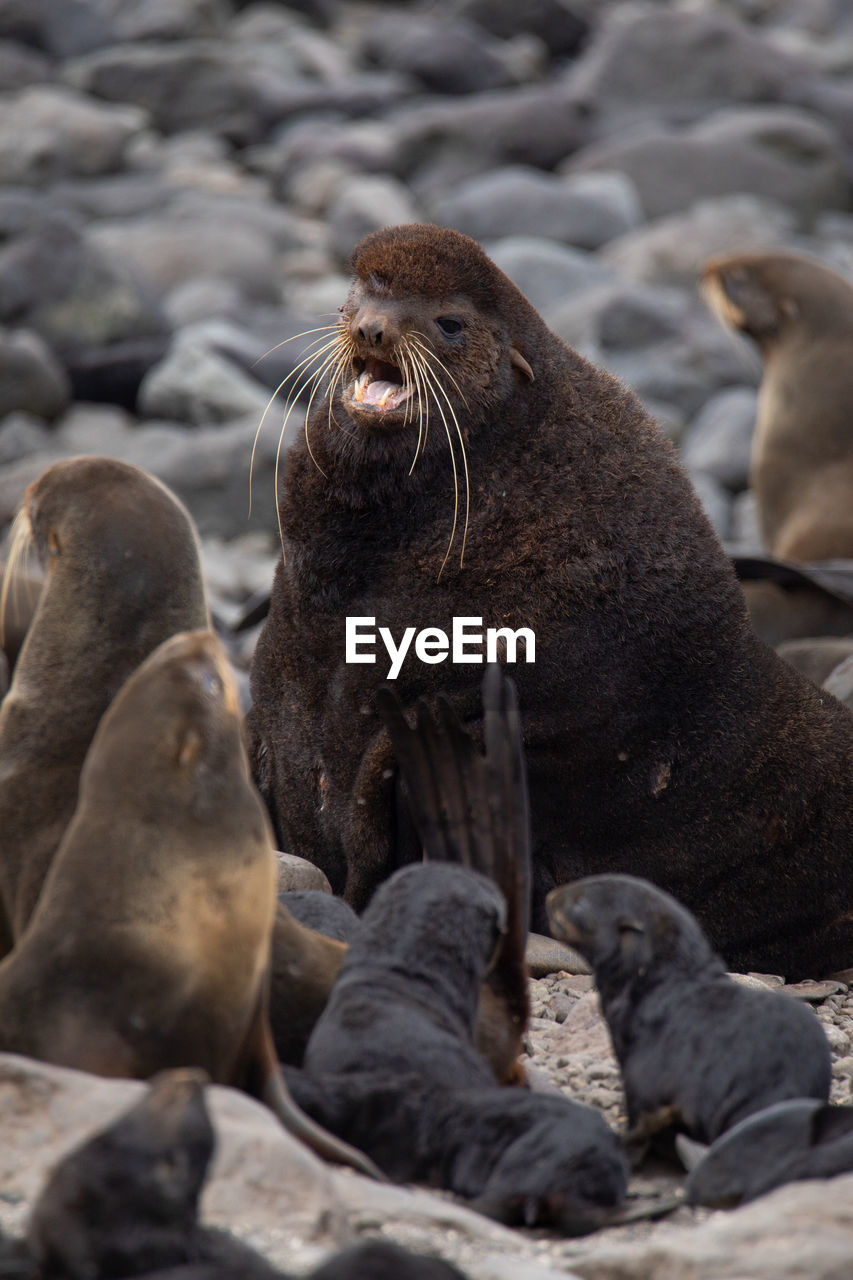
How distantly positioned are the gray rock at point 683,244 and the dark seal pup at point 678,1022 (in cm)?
1489

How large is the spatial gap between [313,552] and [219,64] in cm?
2060

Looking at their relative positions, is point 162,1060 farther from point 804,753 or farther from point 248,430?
point 248,430

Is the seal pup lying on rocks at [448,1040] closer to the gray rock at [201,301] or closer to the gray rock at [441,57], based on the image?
the gray rock at [201,301]

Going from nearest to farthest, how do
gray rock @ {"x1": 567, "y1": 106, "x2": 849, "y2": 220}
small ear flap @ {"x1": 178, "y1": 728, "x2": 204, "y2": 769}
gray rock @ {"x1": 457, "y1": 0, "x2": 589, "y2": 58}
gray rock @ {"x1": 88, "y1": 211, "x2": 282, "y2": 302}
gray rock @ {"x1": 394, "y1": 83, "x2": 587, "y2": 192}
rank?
small ear flap @ {"x1": 178, "y1": 728, "x2": 204, "y2": 769} < gray rock @ {"x1": 88, "y1": 211, "x2": 282, "y2": 302} < gray rock @ {"x1": 567, "y1": 106, "x2": 849, "y2": 220} < gray rock @ {"x1": 394, "y1": 83, "x2": 587, "y2": 192} < gray rock @ {"x1": 457, "y1": 0, "x2": 589, "y2": 58}

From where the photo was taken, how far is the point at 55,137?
69.6 ft

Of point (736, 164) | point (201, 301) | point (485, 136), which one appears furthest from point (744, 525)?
point (485, 136)

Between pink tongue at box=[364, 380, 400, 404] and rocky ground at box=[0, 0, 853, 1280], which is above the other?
pink tongue at box=[364, 380, 400, 404]

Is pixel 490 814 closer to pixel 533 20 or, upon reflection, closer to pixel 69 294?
pixel 69 294

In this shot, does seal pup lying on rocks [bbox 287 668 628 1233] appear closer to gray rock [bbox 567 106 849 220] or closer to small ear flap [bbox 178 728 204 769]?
small ear flap [bbox 178 728 204 769]

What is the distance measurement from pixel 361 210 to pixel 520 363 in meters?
15.1

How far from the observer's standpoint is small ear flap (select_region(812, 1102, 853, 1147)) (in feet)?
10.4

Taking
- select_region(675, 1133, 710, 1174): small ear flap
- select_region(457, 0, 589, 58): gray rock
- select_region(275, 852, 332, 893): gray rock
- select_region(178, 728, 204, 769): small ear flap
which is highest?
select_region(178, 728, 204, 769): small ear flap

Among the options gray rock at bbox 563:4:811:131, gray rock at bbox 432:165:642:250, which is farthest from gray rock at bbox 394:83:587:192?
gray rock at bbox 432:165:642:250

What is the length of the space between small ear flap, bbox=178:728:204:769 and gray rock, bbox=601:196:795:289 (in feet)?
50.8
